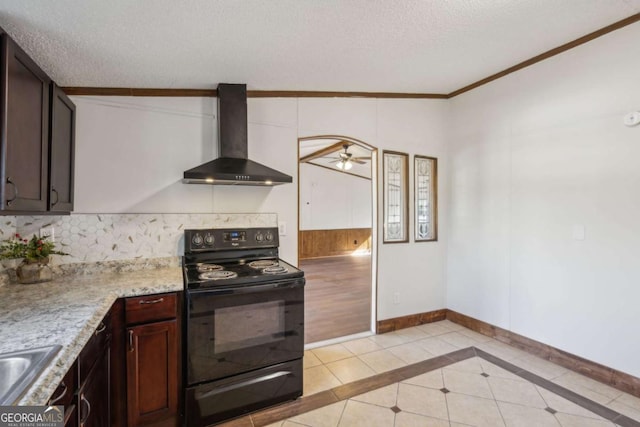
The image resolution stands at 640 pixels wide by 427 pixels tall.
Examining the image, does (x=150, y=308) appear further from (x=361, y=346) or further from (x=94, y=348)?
(x=361, y=346)

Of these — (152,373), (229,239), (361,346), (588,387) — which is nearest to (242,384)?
(152,373)

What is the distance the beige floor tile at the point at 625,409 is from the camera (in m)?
2.08

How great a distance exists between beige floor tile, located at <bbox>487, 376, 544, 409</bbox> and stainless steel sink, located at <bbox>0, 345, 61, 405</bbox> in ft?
8.57

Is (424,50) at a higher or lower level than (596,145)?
higher

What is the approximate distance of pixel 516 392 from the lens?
2352mm

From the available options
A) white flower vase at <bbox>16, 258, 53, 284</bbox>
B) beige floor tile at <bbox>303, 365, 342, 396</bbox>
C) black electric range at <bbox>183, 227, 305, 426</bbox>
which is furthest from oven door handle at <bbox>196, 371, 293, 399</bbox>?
white flower vase at <bbox>16, 258, 53, 284</bbox>

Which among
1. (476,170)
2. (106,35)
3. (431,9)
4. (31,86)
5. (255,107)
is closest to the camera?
(31,86)

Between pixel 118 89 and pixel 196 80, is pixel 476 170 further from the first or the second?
pixel 118 89

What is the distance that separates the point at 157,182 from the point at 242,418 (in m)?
1.82

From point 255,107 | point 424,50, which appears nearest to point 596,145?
point 424,50

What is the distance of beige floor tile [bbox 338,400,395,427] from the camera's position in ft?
6.63

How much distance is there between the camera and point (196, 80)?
8.21 ft

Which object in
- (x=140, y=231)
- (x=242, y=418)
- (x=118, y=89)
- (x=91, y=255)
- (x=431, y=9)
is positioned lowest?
(x=242, y=418)

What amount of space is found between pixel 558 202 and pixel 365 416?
2.35m
